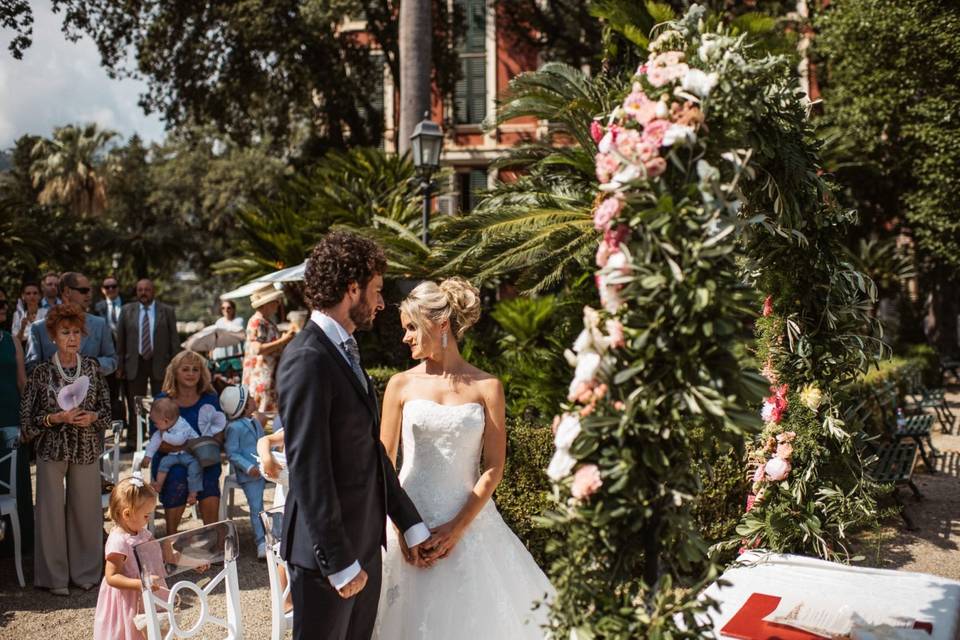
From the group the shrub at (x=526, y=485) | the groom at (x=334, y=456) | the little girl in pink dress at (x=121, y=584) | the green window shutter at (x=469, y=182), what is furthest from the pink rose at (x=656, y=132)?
the green window shutter at (x=469, y=182)

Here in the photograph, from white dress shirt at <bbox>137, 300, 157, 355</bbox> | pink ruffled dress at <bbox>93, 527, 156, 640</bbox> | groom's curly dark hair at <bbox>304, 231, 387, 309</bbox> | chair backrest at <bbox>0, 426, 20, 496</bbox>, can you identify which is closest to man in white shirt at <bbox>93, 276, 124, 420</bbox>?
white dress shirt at <bbox>137, 300, 157, 355</bbox>

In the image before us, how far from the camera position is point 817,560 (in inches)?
156

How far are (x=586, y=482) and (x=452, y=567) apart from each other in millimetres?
1275

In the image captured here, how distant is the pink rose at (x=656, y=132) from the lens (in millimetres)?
2445

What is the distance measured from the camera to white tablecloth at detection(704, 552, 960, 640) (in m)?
3.46

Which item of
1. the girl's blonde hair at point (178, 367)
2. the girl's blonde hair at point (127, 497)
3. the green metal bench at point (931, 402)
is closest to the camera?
the girl's blonde hair at point (127, 497)

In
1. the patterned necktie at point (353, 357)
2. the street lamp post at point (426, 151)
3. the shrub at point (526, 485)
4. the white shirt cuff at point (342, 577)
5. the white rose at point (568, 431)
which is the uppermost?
the street lamp post at point (426, 151)

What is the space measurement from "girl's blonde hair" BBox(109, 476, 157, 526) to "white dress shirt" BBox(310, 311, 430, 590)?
1.58 metres

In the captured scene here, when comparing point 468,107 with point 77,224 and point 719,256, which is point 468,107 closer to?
point 77,224

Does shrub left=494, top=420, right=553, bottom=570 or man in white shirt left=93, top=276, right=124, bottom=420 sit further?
man in white shirt left=93, top=276, right=124, bottom=420

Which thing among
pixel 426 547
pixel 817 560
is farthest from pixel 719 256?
pixel 817 560

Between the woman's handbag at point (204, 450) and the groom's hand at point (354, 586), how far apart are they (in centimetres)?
336

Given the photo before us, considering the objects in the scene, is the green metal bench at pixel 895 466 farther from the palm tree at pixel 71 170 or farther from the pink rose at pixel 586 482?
the palm tree at pixel 71 170

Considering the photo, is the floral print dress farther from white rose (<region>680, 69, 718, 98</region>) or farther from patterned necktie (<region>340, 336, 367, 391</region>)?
white rose (<region>680, 69, 718, 98</region>)
